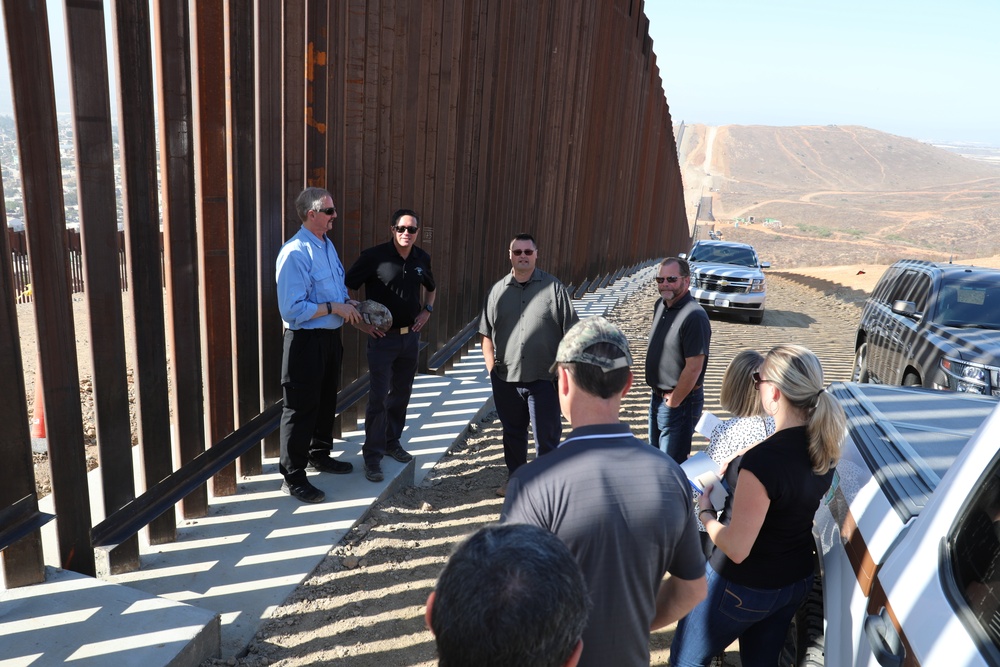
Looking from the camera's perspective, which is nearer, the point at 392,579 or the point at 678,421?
the point at 392,579

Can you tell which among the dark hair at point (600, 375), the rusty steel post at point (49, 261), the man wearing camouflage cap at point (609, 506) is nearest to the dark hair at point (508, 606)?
the man wearing camouflage cap at point (609, 506)

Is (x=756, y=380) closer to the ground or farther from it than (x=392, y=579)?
farther from it

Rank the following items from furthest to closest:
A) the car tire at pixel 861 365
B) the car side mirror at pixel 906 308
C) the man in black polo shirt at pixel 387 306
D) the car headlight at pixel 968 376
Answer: the car tire at pixel 861 365 → the car side mirror at pixel 906 308 → the car headlight at pixel 968 376 → the man in black polo shirt at pixel 387 306

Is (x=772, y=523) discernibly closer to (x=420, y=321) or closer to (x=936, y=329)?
(x=420, y=321)

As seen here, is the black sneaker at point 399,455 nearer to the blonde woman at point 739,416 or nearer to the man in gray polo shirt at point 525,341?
the man in gray polo shirt at point 525,341

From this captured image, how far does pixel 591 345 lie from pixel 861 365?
334 inches

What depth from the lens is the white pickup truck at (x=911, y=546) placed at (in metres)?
1.71

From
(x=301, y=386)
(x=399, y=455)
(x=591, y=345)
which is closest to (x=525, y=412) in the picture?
(x=399, y=455)

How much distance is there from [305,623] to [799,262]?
43.4m

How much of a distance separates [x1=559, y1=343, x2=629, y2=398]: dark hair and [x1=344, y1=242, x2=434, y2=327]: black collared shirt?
2.82 metres

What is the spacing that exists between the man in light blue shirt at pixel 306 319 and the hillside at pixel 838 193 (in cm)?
2802

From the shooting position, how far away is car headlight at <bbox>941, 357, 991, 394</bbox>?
6152mm

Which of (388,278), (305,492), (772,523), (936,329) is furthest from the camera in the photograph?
(936,329)

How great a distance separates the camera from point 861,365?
9312mm
